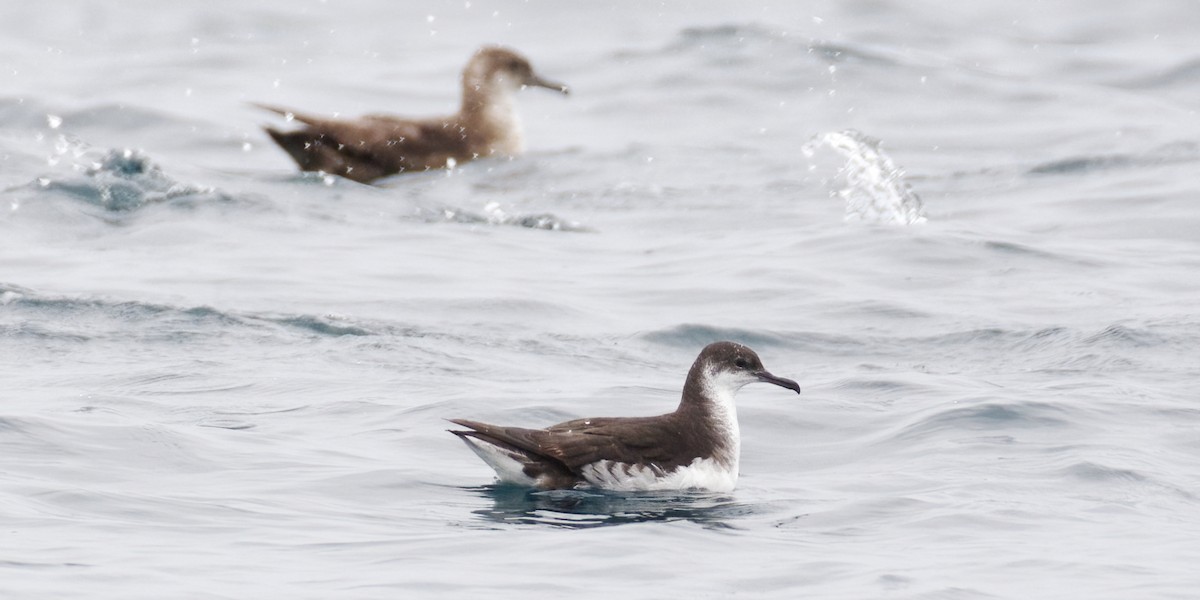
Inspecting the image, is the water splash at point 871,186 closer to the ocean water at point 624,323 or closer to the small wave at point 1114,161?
the ocean water at point 624,323

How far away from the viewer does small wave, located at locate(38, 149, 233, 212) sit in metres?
17.2

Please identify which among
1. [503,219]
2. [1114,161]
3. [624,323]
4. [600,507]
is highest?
[1114,161]

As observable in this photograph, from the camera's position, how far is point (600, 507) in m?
9.16

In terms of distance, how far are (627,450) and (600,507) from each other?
1.20 feet

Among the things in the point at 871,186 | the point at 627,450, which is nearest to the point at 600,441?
the point at 627,450

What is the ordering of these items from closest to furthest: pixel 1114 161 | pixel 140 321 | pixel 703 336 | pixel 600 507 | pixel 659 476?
1. pixel 600 507
2. pixel 659 476
3. pixel 140 321
4. pixel 703 336
5. pixel 1114 161

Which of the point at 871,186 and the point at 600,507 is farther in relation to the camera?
the point at 871,186

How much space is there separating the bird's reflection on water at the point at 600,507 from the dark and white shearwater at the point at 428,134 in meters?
9.07

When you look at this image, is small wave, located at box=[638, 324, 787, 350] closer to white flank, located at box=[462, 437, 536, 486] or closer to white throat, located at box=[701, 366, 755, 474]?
white throat, located at box=[701, 366, 755, 474]

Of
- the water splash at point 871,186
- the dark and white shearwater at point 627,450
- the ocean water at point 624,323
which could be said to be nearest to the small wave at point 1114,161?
the ocean water at point 624,323

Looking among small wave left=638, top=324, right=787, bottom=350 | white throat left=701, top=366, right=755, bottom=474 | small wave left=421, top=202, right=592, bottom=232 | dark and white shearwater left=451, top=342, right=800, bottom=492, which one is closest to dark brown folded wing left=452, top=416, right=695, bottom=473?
dark and white shearwater left=451, top=342, right=800, bottom=492

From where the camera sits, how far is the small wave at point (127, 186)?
1719 centimetres

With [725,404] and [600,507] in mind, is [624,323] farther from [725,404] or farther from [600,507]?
[600,507]

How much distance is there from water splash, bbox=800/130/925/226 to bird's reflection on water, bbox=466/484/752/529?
8393 mm
